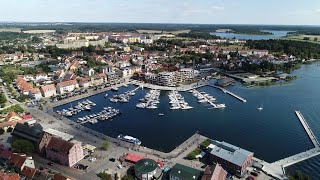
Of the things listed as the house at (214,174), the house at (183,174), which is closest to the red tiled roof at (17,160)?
the house at (183,174)

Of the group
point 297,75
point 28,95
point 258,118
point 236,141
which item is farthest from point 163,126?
point 297,75

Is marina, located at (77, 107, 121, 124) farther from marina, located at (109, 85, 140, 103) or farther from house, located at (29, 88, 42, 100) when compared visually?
house, located at (29, 88, 42, 100)

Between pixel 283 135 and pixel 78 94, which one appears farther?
pixel 78 94

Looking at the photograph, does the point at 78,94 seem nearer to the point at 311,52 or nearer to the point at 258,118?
the point at 258,118

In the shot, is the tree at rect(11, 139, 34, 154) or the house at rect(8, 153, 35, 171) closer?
the house at rect(8, 153, 35, 171)

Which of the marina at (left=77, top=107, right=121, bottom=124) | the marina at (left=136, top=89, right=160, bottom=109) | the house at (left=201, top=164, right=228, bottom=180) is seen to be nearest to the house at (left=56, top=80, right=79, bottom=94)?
the marina at (left=77, top=107, right=121, bottom=124)

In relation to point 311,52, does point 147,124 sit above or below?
below

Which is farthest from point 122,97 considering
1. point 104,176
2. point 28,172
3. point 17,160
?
point 28,172
